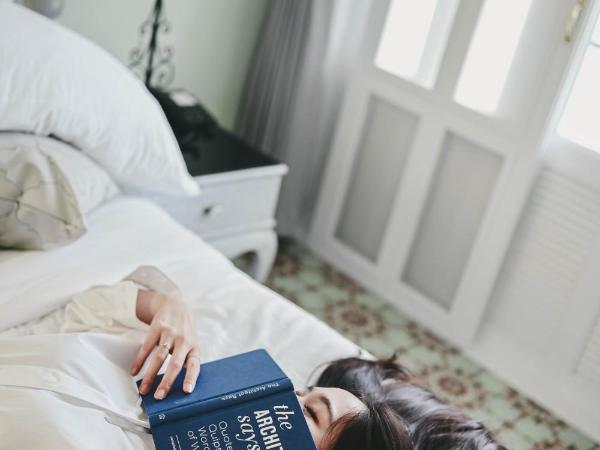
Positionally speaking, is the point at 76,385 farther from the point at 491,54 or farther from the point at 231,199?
the point at 491,54

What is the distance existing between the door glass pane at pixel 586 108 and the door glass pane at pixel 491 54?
0.22 m

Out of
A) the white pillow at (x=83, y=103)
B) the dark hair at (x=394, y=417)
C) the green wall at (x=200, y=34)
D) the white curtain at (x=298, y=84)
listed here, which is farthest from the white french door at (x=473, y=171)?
the dark hair at (x=394, y=417)

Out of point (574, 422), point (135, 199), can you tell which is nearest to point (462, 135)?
point (574, 422)

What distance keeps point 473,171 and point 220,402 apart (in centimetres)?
156

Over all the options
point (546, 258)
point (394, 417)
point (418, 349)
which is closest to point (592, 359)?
point (546, 258)

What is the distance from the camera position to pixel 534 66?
2.15m

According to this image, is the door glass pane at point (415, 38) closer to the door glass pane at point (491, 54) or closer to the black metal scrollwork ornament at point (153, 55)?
the door glass pane at point (491, 54)

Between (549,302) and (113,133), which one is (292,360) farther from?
(549,302)

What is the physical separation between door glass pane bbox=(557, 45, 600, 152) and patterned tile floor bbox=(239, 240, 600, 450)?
825mm

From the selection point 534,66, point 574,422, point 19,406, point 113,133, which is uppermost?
point 534,66

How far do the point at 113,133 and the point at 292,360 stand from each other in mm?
672

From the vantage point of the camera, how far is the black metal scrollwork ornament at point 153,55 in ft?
7.23

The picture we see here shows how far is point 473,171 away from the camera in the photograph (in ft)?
7.77

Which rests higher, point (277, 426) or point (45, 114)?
point (45, 114)
